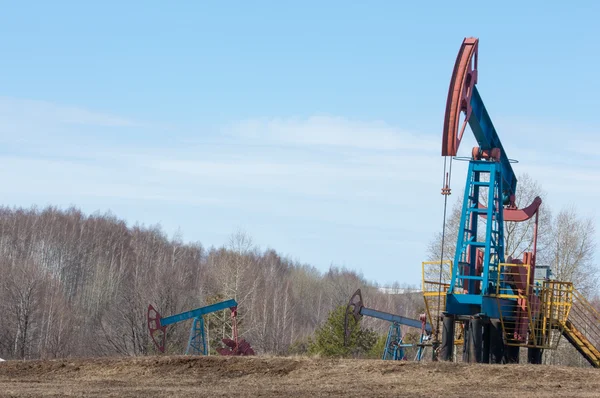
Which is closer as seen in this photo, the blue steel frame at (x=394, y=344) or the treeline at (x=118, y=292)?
the blue steel frame at (x=394, y=344)

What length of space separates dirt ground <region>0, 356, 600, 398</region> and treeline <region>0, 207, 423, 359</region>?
89.6ft

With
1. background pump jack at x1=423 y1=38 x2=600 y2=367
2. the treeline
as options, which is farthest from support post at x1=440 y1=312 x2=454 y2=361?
the treeline

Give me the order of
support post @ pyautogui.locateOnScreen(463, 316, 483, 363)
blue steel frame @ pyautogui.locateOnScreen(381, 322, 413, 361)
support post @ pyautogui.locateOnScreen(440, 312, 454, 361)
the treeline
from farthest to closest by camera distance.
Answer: the treeline
blue steel frame @ pyautogui.locateOnScreen(381, 322, 413, 361)
support post @ pyautogui.locateOnScreen(440, 312, 454, 361)
support post @ pyautogui.locateOnScreen(463, 316, 483, 363)

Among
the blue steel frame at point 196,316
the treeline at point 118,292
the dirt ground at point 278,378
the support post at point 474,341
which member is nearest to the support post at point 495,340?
the support post at point 474,341

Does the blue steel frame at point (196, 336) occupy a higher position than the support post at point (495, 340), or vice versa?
the support post at point (495, 340)

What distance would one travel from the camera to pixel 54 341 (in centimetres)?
5778

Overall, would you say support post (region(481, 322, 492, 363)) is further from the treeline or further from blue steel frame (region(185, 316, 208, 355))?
the treeline

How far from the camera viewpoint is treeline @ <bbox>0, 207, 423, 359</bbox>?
56.1m

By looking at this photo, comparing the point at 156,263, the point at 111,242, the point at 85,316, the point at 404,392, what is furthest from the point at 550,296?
the point at 111,242

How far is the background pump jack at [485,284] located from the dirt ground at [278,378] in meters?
4.18

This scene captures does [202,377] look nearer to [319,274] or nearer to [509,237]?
[509,237]

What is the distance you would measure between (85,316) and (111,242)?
17.0 meters

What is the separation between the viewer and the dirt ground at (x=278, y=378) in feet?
48.3

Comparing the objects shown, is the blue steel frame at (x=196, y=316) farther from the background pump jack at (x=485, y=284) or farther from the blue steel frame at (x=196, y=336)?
the background pump jack at (x=485, y=284)
